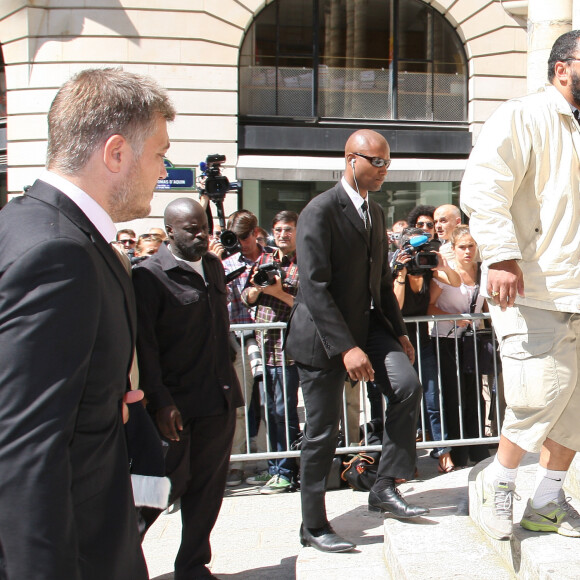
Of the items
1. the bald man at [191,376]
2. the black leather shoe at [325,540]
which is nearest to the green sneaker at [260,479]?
the black leather shoe at [325,540]

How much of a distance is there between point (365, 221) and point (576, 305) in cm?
143

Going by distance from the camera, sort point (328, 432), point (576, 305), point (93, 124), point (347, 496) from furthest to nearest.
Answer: point (347, 496)
point (328, 432)
point (576, 305)
point (93, 124)

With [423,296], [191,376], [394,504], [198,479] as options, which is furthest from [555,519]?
[423,296]

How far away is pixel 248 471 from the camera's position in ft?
20.8

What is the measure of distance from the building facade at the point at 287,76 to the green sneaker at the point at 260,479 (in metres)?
8.15

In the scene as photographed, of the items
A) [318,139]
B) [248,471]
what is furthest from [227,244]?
[318,139]

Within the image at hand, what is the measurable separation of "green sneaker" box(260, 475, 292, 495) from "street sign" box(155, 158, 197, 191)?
27.9 ft

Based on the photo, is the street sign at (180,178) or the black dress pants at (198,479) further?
the street sign at (180,178)

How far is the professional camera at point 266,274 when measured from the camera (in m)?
5.82

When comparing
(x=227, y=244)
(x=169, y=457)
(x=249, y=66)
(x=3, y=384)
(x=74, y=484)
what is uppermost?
(x=249, y=66)

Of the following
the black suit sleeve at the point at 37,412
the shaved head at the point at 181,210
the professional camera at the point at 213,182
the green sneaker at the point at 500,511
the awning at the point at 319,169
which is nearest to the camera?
→ the black suit sleeve at the point at 37,412

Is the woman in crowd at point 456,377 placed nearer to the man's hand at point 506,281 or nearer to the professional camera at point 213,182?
the professional camera at point 213,182

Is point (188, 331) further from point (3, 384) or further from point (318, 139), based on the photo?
point (318, 139)

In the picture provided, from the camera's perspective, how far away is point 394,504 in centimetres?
392
